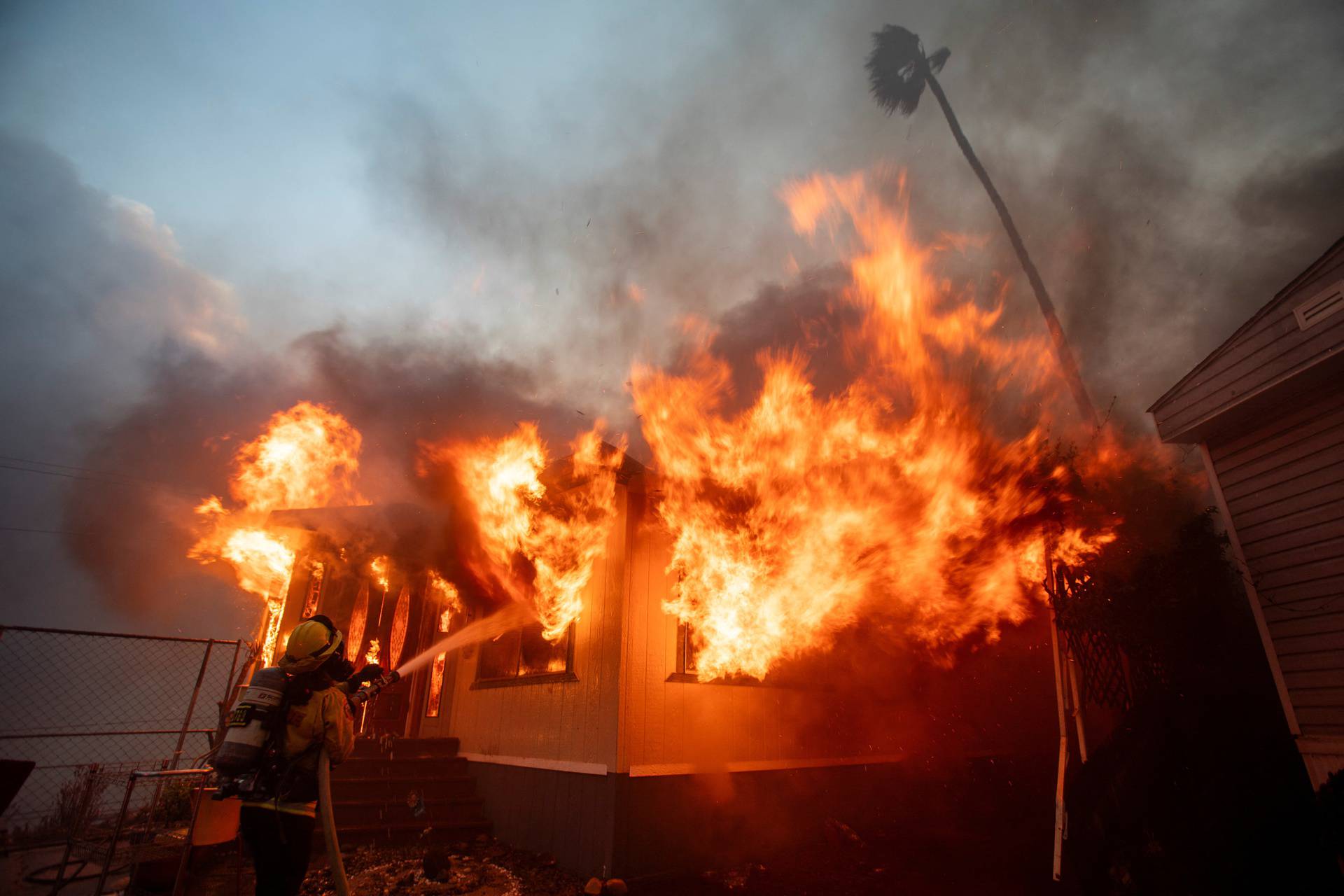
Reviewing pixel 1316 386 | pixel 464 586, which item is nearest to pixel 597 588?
pixel 464 586

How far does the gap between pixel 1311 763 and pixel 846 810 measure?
210 inches

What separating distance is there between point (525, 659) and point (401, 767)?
2.45 m

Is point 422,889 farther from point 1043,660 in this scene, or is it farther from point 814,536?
point 1043,660

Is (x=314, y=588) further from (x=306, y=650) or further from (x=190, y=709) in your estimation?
(x=306, y=650)

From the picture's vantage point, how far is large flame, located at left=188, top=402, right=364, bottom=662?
1152 cm

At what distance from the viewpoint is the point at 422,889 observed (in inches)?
235

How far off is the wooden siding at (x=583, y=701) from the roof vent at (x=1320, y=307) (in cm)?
769

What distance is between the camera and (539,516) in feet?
27.1

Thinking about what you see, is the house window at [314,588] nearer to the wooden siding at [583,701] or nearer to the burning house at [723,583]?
the burning house at [723,583]

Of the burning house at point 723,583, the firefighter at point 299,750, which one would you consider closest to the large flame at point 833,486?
the burning house at point 723,583

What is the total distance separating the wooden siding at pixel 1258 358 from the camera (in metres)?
5.94

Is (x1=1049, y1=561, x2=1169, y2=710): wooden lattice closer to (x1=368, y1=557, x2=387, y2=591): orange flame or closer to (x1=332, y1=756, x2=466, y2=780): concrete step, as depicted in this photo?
(x1=332, y1=756, x2=466, y2=780): concrete step

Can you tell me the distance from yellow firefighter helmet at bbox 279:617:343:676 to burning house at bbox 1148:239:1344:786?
8870mm

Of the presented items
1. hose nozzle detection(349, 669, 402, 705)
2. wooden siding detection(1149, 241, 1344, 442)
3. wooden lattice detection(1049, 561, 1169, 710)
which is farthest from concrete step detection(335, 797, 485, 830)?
wooden siding detection(1149, 241, 1344, 442)
